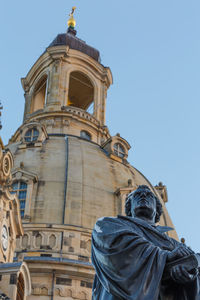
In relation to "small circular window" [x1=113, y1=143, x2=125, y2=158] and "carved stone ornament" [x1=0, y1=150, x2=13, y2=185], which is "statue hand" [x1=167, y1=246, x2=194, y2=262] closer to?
"carved stone ornament" [x1=0, y1=150, x2=13, y2=185]

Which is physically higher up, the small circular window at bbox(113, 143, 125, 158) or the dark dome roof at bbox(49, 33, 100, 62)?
the dark dome roof at bbox(49, 33, 100, 62)

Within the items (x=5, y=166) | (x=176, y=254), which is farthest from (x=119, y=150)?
(x=176, y=254)

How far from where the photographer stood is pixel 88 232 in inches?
1252

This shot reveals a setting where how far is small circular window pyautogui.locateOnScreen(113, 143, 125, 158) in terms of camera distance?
39.9 metres

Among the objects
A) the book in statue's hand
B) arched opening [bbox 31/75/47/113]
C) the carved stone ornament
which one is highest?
arched opening [bbox 31/75/47/113]

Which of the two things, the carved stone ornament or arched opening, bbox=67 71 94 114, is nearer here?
the carved stone ornament

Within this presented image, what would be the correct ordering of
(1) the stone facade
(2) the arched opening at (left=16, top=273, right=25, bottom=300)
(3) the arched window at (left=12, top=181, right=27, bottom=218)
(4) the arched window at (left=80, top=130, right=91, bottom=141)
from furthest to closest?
(4) the arched window at (left=80, top=130, right=91, bottom=141) → (3) the arched window at (left=12, top=181, right=27, bottom=218) → (1) the stone facade → (2) the arched opening at (left=16, top=273, right=25, bottom=300)

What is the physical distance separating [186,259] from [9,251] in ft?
80.2

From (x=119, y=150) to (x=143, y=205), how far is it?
3565cm

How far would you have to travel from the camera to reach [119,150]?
1588 inches

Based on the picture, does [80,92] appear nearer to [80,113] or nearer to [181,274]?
[80,113]

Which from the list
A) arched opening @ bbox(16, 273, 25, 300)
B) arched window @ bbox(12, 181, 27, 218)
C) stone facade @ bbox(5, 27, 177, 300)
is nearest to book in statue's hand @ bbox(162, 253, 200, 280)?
arched opening @ bbox(16, 273, 25, 300)

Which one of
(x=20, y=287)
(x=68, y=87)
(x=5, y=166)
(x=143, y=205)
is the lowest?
(x=143, y=205)

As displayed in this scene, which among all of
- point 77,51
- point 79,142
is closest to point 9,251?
point 79,142
